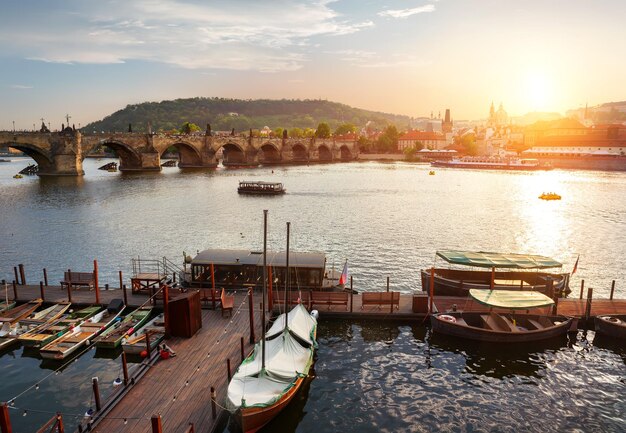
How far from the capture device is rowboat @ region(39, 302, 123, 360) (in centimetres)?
2555

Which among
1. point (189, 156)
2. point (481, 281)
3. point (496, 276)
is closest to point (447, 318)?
point (481, 281)

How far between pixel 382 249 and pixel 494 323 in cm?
2313

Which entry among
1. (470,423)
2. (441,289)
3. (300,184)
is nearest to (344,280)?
(441,289)

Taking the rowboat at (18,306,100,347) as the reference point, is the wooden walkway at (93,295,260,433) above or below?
above

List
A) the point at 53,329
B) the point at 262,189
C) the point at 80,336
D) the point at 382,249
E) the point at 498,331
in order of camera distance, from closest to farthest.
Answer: the point at 80,336 < the point at 498,331 < the point at 53,329 < the point at 382,249 < the point at 262,189

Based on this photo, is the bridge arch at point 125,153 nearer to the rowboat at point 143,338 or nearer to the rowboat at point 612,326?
the rowboat at point 143,338

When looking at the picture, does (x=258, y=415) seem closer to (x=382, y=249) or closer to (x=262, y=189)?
(x=382, y=249)

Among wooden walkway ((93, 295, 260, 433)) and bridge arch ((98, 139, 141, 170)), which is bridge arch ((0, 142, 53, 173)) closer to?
bridge arch ((98, 139, 141, 170))

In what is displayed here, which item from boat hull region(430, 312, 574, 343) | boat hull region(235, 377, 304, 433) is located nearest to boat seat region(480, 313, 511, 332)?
boat hull region(430, 312, 574, 343)

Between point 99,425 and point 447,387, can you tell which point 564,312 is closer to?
point 447,387

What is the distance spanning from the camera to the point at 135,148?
137m

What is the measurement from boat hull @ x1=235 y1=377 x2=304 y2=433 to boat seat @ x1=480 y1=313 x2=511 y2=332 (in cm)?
1471

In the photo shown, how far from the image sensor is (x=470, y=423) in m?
20.7

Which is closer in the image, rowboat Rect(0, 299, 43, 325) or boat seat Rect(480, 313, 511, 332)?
boat seat Rect(480, 313, 511, 332)
